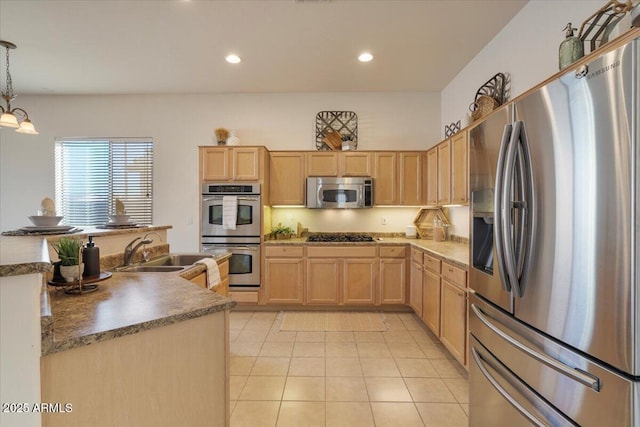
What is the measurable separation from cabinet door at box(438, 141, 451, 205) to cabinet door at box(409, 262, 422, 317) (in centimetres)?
84

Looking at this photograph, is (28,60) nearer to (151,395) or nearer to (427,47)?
(151,395)

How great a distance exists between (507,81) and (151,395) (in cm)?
345

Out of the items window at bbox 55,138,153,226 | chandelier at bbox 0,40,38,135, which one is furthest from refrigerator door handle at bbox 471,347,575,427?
window at bbox 55,138,153,226

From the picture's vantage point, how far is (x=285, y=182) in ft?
13.3

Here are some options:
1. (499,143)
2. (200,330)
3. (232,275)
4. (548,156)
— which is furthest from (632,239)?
(232,275)

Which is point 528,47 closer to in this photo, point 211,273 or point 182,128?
point 211,273

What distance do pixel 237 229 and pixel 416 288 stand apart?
2.38 m

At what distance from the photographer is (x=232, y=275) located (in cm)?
373

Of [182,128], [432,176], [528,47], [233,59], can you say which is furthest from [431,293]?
[182,128]

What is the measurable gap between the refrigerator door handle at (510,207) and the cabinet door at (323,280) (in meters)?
2.58

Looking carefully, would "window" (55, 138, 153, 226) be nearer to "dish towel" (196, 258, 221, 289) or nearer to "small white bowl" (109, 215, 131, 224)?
"small white bowl" (109, 215, 131, 224)

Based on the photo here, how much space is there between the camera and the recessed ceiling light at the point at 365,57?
313 cm

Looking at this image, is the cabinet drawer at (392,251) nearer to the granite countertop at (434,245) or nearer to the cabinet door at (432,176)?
the granite countertop at (434,245)

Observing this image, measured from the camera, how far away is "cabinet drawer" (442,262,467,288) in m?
2.22
